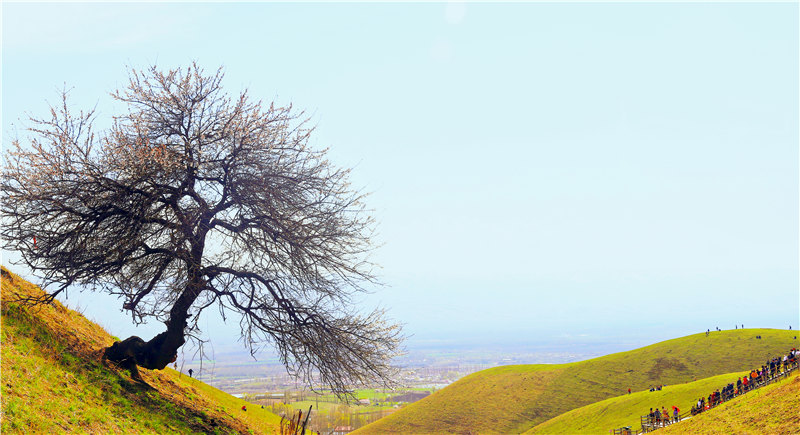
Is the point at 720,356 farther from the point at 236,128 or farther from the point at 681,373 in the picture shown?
the point at 236,128

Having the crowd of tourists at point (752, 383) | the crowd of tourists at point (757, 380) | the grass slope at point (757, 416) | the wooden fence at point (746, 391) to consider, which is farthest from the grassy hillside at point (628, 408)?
the grass slope at point (757, 416)

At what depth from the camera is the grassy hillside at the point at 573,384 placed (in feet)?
268

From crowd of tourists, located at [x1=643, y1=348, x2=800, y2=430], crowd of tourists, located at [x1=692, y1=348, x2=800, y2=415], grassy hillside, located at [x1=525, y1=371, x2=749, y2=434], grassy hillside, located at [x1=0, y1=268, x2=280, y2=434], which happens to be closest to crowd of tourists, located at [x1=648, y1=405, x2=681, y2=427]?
crowd of tourists, located at [x1=643, y1=348, x2=800, y2=430]

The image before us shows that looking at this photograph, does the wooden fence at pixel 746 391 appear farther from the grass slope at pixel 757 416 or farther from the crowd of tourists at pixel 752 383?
the grass slope at pixel 757 416

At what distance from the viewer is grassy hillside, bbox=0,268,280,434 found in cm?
1284

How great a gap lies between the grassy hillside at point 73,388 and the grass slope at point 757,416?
26.3 metres

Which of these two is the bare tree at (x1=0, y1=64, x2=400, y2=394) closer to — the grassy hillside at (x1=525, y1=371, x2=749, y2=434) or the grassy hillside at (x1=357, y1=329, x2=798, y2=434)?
the grassy hillside at (x1=525, y1=371, x2=749, y2=434)

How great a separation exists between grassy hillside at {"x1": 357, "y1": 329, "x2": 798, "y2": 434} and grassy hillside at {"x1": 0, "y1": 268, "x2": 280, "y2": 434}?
66.1m

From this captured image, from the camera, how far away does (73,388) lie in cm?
1513

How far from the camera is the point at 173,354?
20016 mm

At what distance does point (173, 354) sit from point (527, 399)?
79998 mm

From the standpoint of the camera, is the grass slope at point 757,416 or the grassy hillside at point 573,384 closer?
the grass slope at point 757,416

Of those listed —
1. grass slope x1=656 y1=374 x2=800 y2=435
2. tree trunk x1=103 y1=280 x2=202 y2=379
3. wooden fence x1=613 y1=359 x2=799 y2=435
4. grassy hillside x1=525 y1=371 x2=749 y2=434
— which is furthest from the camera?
grassy hillside x1=525 y1=371 x2=749 y2=434

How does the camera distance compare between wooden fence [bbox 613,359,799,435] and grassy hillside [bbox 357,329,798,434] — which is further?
grassy hillside [bbox 357,329,798,434]
